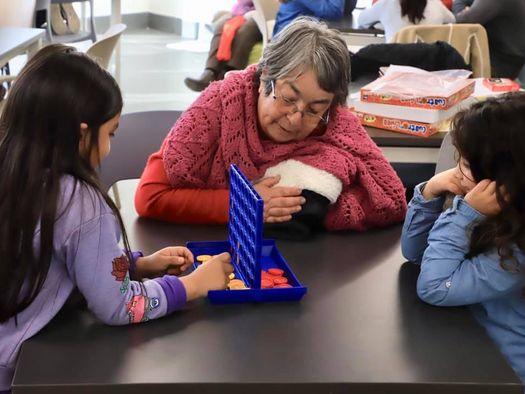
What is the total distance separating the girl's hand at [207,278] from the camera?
1.28 metres

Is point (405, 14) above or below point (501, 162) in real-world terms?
below

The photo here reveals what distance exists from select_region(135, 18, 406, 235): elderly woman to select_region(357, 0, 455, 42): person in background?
229 cm

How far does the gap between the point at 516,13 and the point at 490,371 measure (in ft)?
11.8

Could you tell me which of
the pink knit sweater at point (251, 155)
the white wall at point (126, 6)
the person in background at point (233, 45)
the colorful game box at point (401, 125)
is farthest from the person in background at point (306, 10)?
the white wall at point (126, 6)

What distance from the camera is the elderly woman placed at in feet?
5.38

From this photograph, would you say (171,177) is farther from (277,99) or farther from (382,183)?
(382,183)

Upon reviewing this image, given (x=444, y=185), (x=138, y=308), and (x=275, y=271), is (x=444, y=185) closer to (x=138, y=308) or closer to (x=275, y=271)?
(x=275, y=271)

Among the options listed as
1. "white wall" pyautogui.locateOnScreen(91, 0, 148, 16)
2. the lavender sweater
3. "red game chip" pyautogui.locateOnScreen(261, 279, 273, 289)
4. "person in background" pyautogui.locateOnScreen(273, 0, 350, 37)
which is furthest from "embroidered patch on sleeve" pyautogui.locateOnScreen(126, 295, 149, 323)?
"white wall" pyautogui.locateOnScreen(91, 0, 148, 16)

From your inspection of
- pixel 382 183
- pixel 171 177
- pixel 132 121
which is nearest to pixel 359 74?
pixel 132 121

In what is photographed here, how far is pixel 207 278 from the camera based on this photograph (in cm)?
131

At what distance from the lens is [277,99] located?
1.66 m

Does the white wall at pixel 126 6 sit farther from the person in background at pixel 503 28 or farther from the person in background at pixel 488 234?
the person in background at pixel 488 234

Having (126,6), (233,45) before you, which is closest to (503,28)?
(233,45)

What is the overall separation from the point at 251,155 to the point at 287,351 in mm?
652
